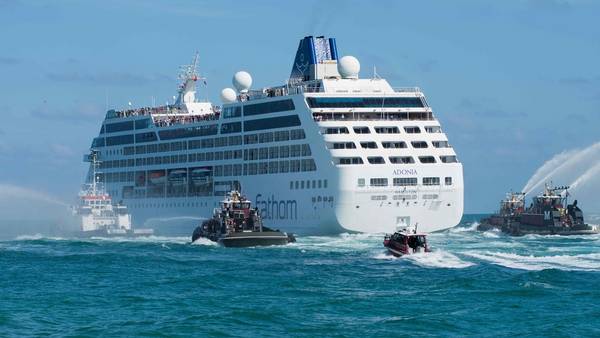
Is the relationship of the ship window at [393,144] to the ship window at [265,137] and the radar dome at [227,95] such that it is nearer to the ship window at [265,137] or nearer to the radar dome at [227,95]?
the ship window at [265,137]

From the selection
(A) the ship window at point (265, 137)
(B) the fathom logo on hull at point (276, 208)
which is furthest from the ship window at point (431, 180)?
(A) the ship window at point (265, 137)

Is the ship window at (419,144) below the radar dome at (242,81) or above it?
below

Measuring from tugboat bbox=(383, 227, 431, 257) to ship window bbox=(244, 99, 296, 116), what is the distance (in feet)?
96.5

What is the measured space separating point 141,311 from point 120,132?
83346 mm

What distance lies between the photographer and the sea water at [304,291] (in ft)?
163

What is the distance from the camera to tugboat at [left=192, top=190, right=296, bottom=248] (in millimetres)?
93500

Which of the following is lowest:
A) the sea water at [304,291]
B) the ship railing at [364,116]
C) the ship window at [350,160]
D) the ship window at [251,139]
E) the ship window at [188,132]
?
the sea water at [304,291]

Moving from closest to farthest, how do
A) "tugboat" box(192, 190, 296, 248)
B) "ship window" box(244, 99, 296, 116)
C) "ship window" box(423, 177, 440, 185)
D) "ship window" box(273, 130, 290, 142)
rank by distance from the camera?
"tugboat" box(192, 190, 296, 248)
"ship window" box(423, 177, 440, 185)
"ship window" box(244, 99, 296, 116)
"ship window" box(273, 130, 290, 142)

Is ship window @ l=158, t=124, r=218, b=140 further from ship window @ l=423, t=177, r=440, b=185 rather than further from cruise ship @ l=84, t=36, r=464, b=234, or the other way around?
ship window @ l=423, t=177, r=440, b=185

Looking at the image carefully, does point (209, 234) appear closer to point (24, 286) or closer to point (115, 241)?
point (115, 241)

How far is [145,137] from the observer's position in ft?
429

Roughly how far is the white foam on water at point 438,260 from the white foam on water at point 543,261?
191 cm

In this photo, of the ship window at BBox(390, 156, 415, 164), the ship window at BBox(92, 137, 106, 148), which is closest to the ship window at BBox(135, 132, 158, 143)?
the ship window at BBox(92, 137, 106, 148)

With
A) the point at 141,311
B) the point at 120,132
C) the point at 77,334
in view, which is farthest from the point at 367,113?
the point at 77,334
